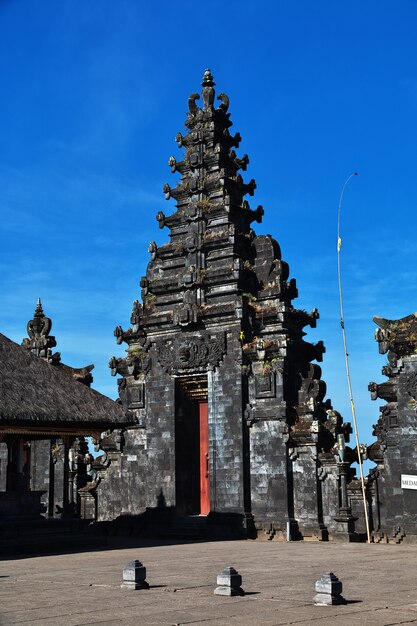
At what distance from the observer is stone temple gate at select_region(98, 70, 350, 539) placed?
99.5ft

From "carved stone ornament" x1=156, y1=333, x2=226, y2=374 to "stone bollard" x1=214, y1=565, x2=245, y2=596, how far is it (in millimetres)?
18559

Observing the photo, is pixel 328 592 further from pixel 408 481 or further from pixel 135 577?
pixel 408 481

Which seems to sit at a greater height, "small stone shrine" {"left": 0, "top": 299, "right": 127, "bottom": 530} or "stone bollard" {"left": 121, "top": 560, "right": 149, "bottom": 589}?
"small stone shrine" {"left": 0, "top": 299, "right": 127, "bottom": 530}

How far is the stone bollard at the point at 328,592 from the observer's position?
493 inches

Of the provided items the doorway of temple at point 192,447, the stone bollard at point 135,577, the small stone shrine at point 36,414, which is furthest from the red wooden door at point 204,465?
the stone bollard at point 135,577

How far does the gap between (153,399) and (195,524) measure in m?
5.28

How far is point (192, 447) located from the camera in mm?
33531

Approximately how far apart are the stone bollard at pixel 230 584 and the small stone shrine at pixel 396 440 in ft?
49.7

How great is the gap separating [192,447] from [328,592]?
69.5 ft

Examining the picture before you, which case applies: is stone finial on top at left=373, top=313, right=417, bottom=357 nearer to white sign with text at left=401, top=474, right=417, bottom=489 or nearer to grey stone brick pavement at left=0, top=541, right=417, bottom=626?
white sign with text at left=401, top=474, right=417, bottom=489

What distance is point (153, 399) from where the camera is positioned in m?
33.9

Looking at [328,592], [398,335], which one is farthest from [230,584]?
[398,335]

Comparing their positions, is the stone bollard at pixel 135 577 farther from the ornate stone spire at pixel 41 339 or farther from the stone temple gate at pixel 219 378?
the ornate stone spire at pixel 41 339

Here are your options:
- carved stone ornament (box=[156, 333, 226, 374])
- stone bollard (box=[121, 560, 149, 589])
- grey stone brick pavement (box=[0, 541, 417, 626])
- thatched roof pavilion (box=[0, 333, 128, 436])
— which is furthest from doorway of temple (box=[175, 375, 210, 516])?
stone bollard (box=[121, 560, 149, 589])
